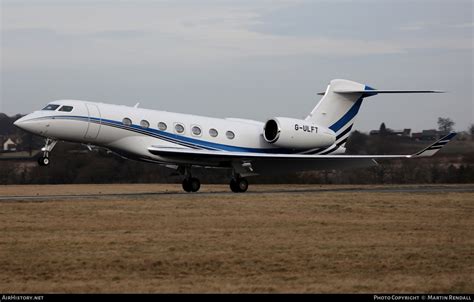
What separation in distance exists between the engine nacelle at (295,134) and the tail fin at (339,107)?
73 cm

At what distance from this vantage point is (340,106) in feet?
117

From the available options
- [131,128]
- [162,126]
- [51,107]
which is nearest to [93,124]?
[131,128]

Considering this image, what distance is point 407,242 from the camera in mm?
17469

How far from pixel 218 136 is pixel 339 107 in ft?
19.6

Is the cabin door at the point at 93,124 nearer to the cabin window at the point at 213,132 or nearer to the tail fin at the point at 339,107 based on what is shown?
the cabin window at the point at 213,132

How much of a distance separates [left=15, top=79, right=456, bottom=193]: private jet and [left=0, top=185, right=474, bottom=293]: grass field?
217 inches

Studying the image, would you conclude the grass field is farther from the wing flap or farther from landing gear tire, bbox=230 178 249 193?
landing gear tire, bbox=230 178 249 193

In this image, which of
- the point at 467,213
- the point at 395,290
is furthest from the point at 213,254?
the point at 467,213

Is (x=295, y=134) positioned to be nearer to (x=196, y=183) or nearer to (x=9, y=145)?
(x=196, y=183)

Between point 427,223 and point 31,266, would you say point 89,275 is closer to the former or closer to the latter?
point 31,266

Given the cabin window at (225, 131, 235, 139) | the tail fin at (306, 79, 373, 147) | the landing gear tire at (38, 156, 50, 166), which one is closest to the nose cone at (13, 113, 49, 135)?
the landing gear tire at (38, 156, 50, 166)

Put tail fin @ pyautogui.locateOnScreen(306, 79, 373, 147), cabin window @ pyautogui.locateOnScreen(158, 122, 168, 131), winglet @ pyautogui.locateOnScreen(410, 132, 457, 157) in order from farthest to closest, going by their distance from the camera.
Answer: tail fin @ pyautogui.locateOnScreen(306, 79, 373, 147) < winglet @ pyautogui.locateOnScreen(410, 132, 457, 157) < cabin window @ pyautogui.locateOnScreen(158, 122, 168, 131)

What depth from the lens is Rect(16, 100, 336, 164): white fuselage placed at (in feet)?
96.7

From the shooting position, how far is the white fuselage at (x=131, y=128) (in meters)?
29.5
